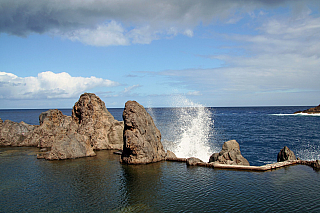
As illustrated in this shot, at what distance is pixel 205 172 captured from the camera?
2494cm

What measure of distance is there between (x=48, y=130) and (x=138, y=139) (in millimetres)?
26111

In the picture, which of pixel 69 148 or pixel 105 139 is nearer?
pixel 69 148

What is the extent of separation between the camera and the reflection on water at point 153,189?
653 inches

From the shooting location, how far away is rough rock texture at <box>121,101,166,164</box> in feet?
95.7

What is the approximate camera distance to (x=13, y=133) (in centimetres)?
4712

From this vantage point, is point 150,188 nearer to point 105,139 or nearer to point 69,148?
point 69,148

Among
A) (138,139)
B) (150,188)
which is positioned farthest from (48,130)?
(150,188)

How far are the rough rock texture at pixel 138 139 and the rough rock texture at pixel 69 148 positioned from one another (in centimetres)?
722

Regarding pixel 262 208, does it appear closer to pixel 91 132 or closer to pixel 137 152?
pixel 137 152

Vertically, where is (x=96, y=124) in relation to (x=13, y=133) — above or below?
above

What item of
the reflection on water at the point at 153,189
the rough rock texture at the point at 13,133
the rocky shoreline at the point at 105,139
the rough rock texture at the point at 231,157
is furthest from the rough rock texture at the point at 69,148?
the rough rock texture at the point at 231,157

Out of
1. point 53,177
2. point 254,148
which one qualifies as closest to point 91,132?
point 53,177

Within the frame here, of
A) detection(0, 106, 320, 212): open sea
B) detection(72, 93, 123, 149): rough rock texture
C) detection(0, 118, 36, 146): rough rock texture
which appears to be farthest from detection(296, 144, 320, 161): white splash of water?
detection(0, 118, 36, 146): rough rock texture

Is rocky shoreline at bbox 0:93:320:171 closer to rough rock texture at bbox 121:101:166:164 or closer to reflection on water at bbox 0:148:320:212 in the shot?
rough rock texture at bbox 121:101:166:164
